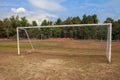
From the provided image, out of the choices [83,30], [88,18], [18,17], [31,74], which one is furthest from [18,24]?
[31,74]

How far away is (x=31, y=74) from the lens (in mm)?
6988

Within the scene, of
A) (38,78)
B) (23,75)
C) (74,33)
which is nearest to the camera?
(38,78)

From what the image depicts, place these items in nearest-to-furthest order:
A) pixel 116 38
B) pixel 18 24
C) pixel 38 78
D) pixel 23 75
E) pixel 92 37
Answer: pixel 38 78, pixel 23 75, pixel 92 37, pixel 116 38, pixel 18 24

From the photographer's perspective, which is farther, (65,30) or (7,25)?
(7,25)

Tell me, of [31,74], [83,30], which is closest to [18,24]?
[83,30]

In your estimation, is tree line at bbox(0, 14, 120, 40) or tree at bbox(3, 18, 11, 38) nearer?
tree line at bbox(0, 14, 120, 40)

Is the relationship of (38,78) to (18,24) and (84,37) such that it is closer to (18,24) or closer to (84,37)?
(84,37)

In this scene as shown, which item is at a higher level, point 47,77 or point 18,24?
point 18,24

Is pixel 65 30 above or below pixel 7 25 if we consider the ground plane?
below

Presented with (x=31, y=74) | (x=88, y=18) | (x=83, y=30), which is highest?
(x=88, y=18)

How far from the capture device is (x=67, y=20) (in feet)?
155

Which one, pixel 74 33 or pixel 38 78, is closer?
pixel 38 78

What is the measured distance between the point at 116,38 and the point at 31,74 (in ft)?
90.6

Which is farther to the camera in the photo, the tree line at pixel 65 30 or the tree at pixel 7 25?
the tree at pixel 7 25
